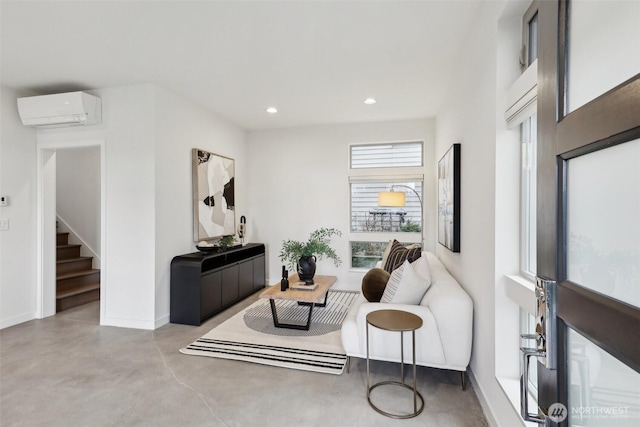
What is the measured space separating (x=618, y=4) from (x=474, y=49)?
190 centimetres

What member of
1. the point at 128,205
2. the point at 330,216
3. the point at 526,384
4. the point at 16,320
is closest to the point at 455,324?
the point at 526,384

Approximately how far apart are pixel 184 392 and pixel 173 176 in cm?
242

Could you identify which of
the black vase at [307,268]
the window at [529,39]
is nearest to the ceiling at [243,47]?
the window at [529,39]

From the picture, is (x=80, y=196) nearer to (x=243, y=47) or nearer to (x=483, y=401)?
(x=243, y=47)

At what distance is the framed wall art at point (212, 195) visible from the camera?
4137 mm

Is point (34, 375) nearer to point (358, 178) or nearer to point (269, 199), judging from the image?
point (269, 199)

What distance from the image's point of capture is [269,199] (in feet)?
18.2

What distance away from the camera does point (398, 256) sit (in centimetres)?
344

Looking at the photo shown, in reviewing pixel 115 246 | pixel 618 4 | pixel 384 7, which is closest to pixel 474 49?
pixel 384 7

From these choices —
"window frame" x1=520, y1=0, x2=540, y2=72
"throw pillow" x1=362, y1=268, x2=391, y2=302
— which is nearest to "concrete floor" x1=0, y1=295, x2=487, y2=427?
"throw pillow" x1=362, y1=268, x2=391, y2=302

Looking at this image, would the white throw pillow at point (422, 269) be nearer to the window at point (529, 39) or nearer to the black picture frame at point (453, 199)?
the black picture frame at point (453, 199)

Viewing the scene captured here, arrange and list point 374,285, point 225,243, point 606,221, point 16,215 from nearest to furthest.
Result: 1. point 606,221
2. point 374,285
3. point 16,215
4. point 225,243

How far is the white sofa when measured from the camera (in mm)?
2219

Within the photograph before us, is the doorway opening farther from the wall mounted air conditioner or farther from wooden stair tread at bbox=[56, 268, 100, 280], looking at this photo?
the wall mounted air conditioner
